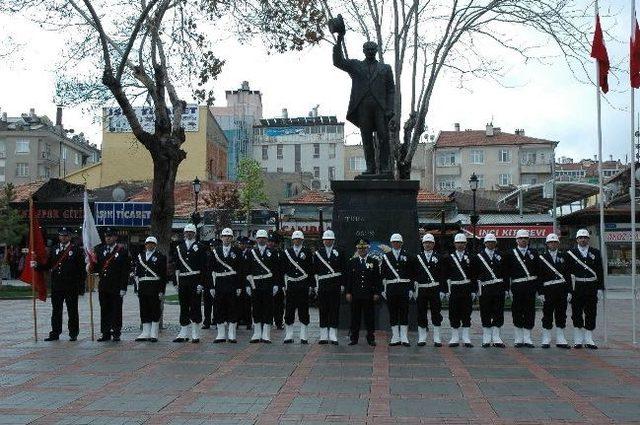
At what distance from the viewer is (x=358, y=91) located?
1547 centimetres

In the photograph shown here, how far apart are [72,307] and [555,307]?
8643 mm

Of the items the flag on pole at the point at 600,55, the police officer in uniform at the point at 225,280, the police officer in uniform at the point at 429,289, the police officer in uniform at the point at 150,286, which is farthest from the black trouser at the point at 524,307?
the police officer in uniform at the point at 150,286

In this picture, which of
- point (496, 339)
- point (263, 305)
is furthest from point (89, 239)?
point (496, 339)

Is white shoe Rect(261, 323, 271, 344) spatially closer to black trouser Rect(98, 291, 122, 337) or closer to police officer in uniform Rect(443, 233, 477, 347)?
black trouser Rect(98, 291, 122, 337)

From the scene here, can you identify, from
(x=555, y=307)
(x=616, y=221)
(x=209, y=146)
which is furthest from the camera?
(x=209, y=146)

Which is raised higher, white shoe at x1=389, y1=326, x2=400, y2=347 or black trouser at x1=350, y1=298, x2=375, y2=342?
black trouser at x1=350, y1=298, x2=375, y2=342

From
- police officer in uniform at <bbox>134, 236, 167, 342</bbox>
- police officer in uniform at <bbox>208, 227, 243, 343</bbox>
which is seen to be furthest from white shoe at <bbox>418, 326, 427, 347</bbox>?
police officer in uniform at <bbox>134, 236, 167, 342</bbox>

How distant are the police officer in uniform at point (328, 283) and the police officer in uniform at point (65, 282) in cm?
451

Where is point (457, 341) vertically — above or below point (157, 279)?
below

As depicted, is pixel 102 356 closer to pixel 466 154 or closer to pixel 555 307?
pixel 555 307

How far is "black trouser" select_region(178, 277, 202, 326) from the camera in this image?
13.8 m

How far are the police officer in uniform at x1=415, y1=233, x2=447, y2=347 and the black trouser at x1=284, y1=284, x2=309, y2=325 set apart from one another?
6.43ft

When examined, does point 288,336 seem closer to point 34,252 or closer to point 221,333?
point 221,333

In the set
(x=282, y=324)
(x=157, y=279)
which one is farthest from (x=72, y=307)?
(x=282, y=324)
